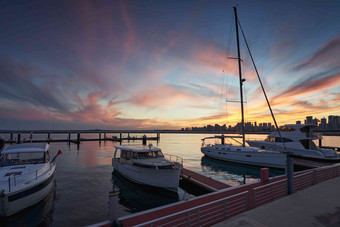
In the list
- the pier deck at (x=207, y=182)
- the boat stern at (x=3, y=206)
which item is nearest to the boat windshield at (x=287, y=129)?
the pier deck at (x=207, y=182)

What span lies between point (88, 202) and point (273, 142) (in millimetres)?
28302

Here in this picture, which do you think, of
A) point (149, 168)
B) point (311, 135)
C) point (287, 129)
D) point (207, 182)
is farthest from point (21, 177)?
point (311, 135)

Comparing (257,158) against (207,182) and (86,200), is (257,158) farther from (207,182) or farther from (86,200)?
(86,200)

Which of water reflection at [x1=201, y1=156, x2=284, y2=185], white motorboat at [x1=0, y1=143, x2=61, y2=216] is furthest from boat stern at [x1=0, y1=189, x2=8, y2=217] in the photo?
water reflection at [x1=201, y1=156, x2=284, y2=185]

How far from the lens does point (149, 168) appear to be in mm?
14367

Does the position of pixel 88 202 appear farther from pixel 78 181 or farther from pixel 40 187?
pixel 78 181

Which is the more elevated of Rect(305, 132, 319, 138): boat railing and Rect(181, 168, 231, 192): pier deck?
Rect(305, 132, 319, 138): boat railing

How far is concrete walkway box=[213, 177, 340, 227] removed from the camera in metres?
5.98

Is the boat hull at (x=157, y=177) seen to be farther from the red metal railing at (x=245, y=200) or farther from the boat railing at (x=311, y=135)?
the boat railing at (x=311, y=135)

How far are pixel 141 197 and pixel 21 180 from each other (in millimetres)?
7812

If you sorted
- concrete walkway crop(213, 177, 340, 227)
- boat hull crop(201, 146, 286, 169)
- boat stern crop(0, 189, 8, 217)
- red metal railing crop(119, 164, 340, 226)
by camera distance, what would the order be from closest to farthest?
concrete walkway crop(213, 177, 340, 227), red metal railing crop(119, 164, 340, 226), boat stern crop(0, 189, 8, 217), boat hull crop(201, 146, 286, 169)

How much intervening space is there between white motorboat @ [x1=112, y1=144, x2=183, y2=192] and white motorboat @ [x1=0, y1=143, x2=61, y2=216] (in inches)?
245

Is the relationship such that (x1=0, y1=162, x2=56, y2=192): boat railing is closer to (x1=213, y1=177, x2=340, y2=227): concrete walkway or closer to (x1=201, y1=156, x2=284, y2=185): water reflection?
(x1=213, y1=177, x2=340, y2=227): concrete walkway

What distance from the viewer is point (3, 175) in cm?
1095
